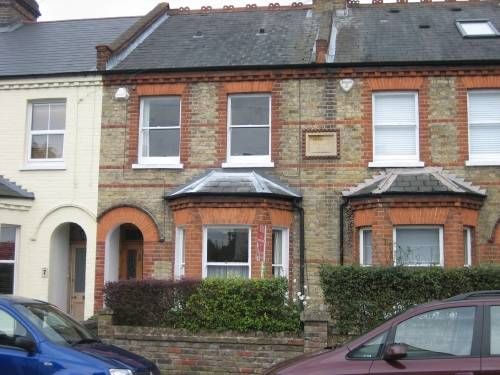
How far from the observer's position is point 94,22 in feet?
65.2

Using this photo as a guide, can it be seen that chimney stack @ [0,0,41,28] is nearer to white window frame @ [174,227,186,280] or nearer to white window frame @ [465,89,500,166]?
white window frame @ [174,227,186,280]

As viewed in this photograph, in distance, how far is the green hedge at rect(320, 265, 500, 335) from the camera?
34.5 ft

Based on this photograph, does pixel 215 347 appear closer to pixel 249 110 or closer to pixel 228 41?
pixel 249 110

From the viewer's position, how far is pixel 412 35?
16516 mm

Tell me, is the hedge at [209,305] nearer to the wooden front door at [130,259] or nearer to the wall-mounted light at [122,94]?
the wooden front door at [130,259]

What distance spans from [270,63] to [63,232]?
654cm

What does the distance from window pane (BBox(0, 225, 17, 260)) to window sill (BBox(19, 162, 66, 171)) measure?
146 cm

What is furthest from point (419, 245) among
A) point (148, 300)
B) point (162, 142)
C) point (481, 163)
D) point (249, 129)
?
point (162, 142)

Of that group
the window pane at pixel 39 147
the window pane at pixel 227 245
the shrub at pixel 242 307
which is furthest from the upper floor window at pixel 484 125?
the window pane at pixel 39 147

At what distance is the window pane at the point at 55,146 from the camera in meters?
16.3

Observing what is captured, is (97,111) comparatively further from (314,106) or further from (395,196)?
(395,196)

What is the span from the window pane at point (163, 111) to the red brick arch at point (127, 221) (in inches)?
87.2

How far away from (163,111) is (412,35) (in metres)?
6.44

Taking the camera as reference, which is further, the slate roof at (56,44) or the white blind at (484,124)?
the slate roof at (56,44)
